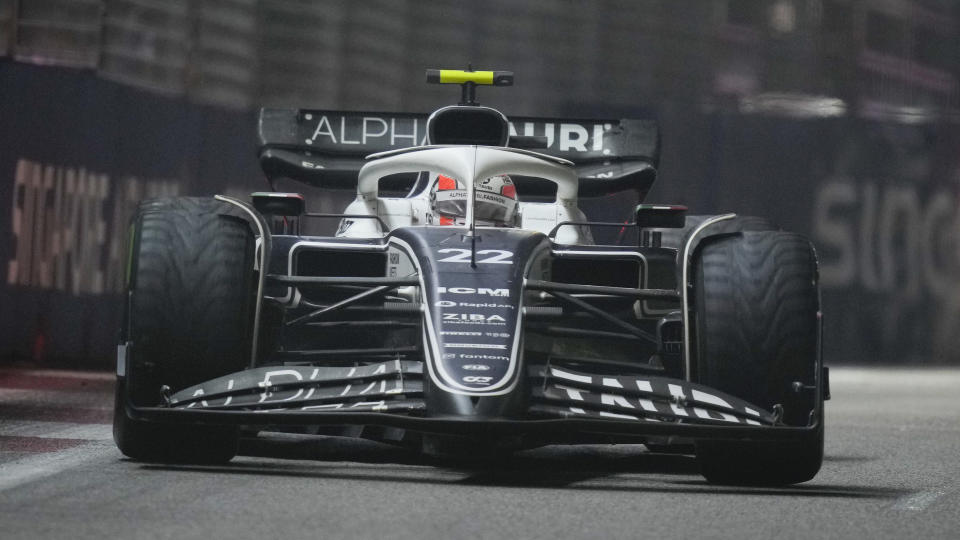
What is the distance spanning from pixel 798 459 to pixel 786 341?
1.63 feet

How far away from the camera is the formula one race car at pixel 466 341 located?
7055 mm

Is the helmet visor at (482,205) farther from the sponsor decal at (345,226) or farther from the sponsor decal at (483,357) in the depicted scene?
the sponsor decal at (483,357)

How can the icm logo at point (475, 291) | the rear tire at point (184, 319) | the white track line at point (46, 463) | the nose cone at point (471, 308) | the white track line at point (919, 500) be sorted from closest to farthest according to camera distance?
1. the white track line at point (919, 500)
2. the nose cone at point (471, 308)
3. the white track line at point (46, 463)
4. the icm logo at point (475, 291)
5. the rear tire at point (184, 319)

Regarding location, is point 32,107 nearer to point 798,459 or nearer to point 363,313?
point 363,313

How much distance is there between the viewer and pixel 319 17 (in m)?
19.1

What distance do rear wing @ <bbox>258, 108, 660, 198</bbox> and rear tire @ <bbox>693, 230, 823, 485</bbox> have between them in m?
3.55

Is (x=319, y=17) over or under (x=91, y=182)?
over

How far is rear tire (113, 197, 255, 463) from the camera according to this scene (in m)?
7.49

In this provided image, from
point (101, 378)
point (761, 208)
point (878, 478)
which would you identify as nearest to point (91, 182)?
point (101, 378)

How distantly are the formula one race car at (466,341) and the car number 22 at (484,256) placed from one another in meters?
0.01

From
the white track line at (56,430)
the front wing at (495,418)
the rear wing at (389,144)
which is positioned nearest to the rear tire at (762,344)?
the front wing at (495,418)

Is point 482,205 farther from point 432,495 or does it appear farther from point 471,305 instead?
point 432,495

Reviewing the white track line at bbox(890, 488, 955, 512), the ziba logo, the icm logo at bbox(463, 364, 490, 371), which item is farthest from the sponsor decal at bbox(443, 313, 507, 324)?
the white track line at bbox(890, 488, 955, 512)

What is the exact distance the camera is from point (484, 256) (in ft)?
24.9
